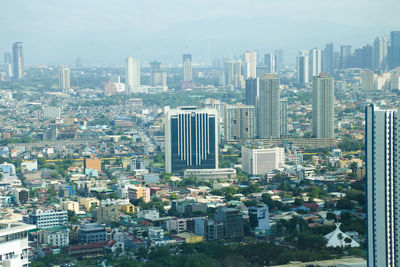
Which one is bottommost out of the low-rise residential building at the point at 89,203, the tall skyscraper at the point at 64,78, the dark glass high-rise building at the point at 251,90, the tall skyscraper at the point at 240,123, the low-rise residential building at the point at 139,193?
the low-rise residential building at the point at 89,203

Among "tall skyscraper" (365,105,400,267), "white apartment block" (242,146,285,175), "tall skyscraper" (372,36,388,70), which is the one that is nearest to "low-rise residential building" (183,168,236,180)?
"white apartment block" (242,146,285,175)

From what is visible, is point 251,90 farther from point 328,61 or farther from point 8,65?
point 8,65

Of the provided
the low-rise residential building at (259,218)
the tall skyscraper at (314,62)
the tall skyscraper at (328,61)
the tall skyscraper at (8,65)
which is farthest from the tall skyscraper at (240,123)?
the tall skyscraper at (314,62)

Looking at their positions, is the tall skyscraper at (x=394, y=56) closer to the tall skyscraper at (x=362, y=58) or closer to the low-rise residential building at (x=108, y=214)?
the tall skyscraper at (x=362, y=58)

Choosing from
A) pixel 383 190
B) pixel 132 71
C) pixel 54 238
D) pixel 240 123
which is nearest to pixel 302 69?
pixel 132 71

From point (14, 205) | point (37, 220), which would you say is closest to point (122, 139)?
point (14, 205)

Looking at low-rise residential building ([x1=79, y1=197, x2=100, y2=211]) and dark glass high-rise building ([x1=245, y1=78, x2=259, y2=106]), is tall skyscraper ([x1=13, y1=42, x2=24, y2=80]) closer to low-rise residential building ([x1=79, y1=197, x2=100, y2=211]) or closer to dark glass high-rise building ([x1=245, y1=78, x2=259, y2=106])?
dark glass high-rise building ([x1=245, y1=78, x2=259, y2=106])
